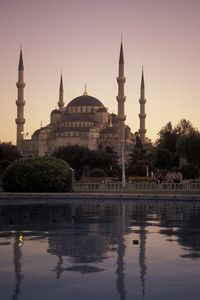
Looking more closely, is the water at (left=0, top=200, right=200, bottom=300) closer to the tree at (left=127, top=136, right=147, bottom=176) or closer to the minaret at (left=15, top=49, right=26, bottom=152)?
the tree at (left=127, top=136, right=147, bottom=176)

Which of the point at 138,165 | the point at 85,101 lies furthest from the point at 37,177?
the point at 85,101

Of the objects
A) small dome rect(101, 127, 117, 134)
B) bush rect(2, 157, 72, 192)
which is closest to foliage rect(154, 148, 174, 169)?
bush rect(2, 157, 72, 192)

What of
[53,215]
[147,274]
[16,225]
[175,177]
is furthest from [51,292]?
[175,177]

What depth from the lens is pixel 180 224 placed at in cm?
1109

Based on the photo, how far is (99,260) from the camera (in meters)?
6.63

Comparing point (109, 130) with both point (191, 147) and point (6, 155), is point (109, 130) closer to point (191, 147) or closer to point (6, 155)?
point (191, 147)

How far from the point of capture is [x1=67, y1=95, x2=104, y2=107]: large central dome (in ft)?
319

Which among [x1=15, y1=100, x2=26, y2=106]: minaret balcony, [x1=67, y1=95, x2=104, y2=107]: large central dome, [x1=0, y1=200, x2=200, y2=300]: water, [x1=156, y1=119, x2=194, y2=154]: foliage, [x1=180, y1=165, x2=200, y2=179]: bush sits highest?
[x1=67, y1=95, x2=104, y2=107]: large central dome

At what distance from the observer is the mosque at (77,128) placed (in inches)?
3059

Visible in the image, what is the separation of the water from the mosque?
64.5 meters

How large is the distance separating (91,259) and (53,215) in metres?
7.00

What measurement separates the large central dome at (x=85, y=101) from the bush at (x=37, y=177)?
73.5 metres

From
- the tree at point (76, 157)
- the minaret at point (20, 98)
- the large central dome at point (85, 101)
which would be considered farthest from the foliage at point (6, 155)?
the large central dome at point (85, 101)

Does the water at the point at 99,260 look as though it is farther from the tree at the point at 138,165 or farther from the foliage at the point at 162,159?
the foliage at the point at 162,159
